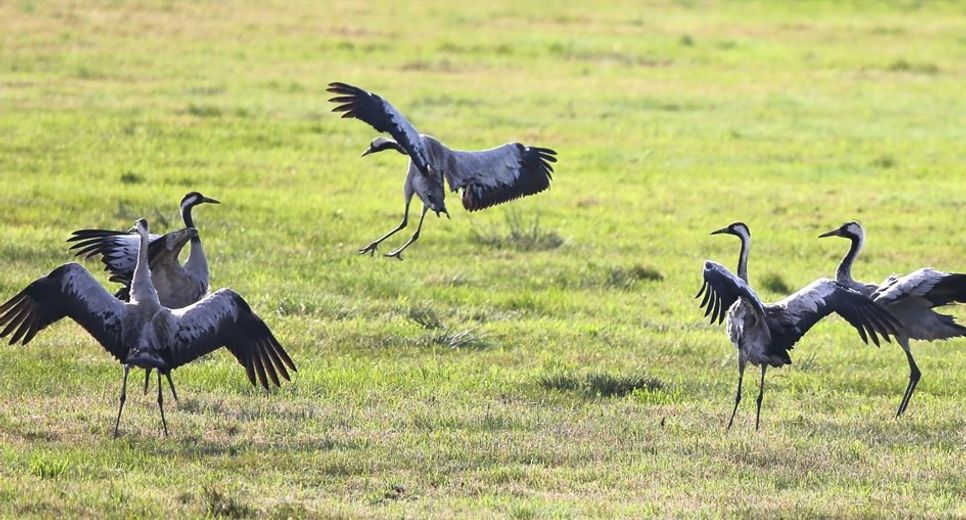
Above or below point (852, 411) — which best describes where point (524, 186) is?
above

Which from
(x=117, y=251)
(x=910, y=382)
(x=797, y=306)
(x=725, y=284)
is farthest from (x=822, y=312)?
(x=117, y=251)

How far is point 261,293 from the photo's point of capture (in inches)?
529

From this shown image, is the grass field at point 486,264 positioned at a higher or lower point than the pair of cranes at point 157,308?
lower

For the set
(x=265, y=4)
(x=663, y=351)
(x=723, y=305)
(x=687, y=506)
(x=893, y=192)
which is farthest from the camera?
(x=265, y=4)

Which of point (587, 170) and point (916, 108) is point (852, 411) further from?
point (916, 108)

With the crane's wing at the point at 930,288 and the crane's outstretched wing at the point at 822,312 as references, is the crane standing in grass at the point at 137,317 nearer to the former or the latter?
the crane's outstretched wing at the point at 822,312

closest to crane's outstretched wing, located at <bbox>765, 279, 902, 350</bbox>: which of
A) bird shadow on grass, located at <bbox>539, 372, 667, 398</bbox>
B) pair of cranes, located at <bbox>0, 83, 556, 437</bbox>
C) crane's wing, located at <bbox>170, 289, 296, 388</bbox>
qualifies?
bird shadow on grass, located at <bbox>539, 372, 667, 398</bbox>

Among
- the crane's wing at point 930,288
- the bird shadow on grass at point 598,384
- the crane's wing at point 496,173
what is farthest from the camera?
the crane's wing at point 496,173

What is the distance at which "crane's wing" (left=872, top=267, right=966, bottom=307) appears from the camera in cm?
1034

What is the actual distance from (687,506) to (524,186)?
529 centimetres

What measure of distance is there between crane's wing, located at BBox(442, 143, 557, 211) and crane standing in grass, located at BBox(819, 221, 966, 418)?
9.01 ft

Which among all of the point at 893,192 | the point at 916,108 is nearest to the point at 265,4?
the point at 916,108

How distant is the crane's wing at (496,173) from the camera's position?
40.8 ft

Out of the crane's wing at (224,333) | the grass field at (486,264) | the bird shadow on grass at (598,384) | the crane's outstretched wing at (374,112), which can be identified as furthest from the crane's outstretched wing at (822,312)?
the crane's wing at (224,333)
